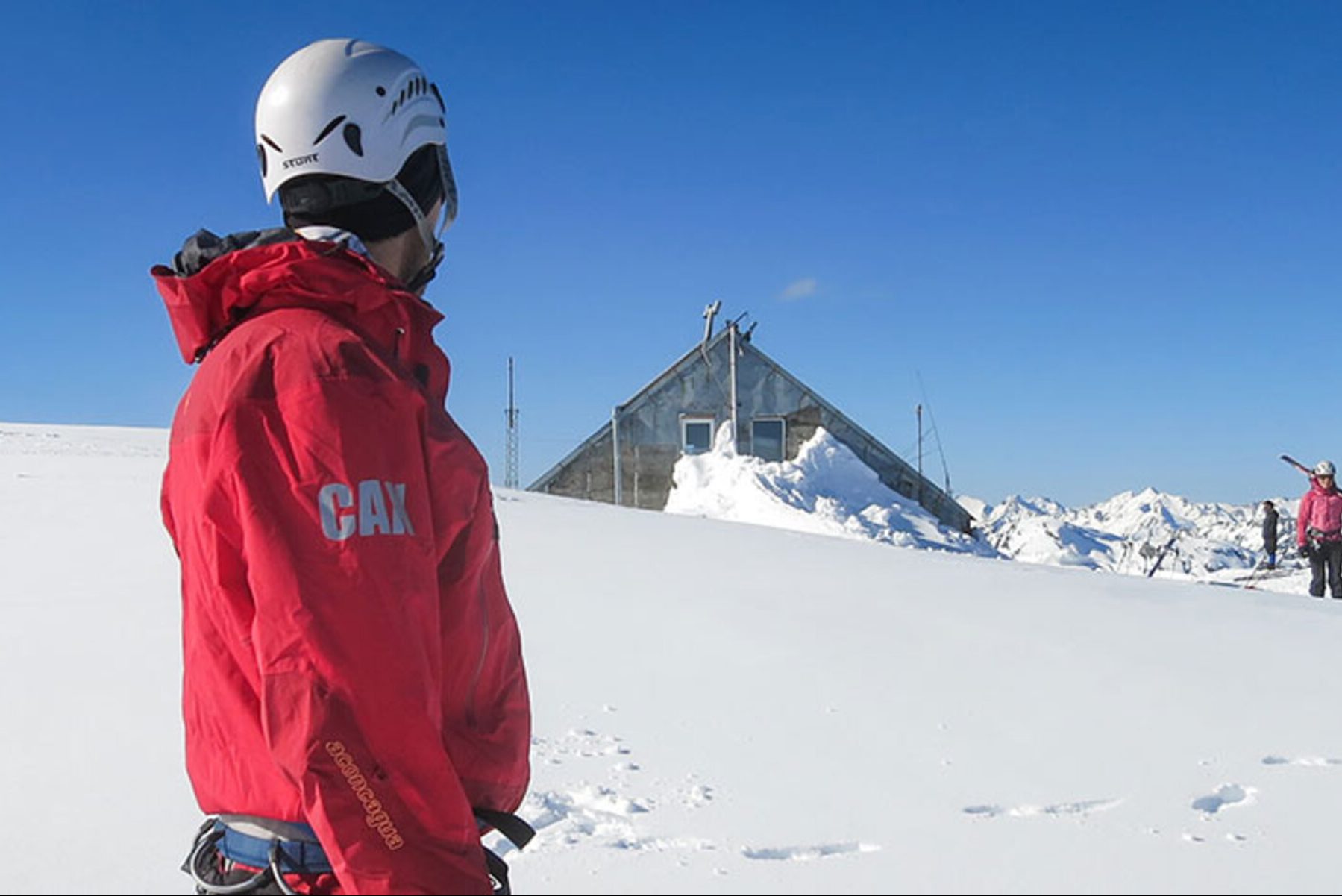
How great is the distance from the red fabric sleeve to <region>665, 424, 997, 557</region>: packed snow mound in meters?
15.3

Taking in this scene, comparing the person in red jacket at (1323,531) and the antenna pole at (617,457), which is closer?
the person in red jacket at (1323,531)

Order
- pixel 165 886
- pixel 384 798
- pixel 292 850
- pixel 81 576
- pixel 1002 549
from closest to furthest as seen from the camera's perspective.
Result: pixel 384 798
pixel 292 850
pixel 165 886
pixel 81 576
pixel 1002 549

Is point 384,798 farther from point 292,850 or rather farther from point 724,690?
point 724,690

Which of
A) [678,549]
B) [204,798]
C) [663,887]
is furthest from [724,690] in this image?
[678,549]

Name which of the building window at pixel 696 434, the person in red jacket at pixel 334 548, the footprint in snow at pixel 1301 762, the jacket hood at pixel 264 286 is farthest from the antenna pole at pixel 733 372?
the jacket hood at pixel 264 286

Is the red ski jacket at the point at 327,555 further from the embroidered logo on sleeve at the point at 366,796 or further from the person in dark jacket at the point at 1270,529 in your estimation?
the person in dark jacket at the point at 1270,529

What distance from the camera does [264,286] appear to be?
4.25 ft

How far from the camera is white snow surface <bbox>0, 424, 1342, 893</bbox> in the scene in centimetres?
312

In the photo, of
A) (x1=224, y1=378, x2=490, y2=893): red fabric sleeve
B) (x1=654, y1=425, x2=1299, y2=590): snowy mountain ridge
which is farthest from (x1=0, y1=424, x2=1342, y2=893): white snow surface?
(x1=654, y1=425, x2=1299, y2=590): snowy mountain ridge

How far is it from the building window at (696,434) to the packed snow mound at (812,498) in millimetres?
802

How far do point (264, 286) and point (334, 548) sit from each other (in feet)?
1.20

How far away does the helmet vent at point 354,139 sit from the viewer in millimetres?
1522

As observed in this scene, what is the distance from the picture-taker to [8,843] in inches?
121

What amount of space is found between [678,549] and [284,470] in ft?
25.7
